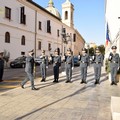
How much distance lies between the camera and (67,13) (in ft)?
221

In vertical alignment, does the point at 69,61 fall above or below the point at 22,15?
below

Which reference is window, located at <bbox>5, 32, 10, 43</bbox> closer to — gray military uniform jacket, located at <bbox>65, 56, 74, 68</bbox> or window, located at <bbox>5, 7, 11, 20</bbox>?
window, located at <bbox>5, 7, 11, 20</bbox>

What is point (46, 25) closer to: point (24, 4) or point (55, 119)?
point (24, 4)

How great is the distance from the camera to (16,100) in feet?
29.7

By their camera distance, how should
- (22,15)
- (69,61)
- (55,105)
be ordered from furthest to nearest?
1. (22,15)
2. (69,61)
3. (55,105)

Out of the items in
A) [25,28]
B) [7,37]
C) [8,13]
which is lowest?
[7,37]

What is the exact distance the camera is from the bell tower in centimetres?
6700

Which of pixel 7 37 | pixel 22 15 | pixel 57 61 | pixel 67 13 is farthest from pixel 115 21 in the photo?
pixel 67 13

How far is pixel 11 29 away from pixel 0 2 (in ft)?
12.8

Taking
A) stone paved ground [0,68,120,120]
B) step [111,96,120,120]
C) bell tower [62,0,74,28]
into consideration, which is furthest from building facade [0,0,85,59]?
step [111,96,120,120]

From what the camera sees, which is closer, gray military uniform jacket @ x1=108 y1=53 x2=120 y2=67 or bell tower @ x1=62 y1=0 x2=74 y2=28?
gray military uniform jacket @ x1=108 y1=53 x2=120 y2=67

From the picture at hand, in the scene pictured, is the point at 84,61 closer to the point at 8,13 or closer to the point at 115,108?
the point at 115,108

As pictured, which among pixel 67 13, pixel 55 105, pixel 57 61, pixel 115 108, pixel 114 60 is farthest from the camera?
pixel 67 13

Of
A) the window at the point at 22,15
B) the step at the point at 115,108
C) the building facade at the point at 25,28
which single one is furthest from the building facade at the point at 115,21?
the window at the point at 22,15
